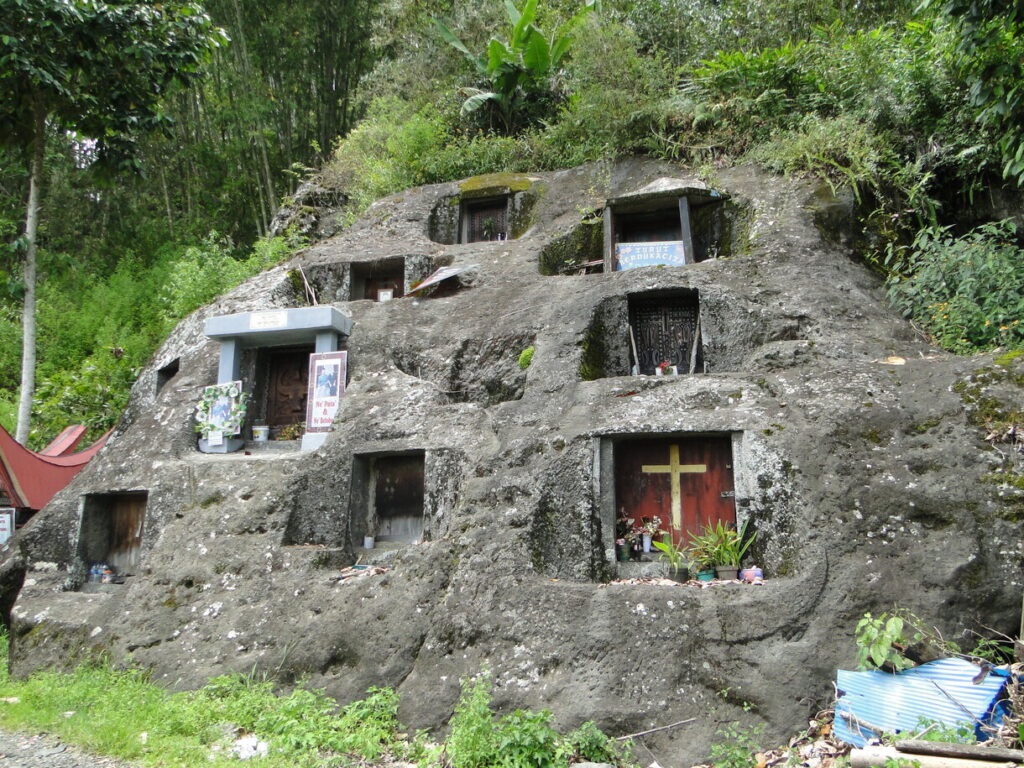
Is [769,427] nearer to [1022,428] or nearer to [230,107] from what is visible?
[1022,428]

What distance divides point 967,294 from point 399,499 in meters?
7.96

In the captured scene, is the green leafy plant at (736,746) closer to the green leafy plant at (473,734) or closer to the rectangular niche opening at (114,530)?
the green leafy plant at (473,734)

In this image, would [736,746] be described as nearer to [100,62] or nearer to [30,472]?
[100,62]

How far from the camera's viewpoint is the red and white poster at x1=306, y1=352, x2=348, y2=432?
11148 millimetres

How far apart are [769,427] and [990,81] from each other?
5.05 m

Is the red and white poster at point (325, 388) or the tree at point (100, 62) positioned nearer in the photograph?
the tree at point (100, 62)

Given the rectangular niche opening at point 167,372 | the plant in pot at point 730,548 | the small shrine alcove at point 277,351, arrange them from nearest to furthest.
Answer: the plant in pot at point 730,548, the small shrine alcove at point 277,351, the rectangular niche opening at point 167,372

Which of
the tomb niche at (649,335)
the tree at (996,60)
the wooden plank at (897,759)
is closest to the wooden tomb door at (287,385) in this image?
the tomb niche at (649,335)

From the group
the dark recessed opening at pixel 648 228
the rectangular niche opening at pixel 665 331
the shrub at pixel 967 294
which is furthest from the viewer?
the dark recessed opening at pixel 648 228

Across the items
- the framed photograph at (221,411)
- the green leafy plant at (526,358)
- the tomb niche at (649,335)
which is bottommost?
the framed photograph at (221,411)

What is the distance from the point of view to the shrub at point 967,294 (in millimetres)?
8734

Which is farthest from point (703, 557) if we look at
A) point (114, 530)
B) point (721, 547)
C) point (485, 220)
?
point (485, 220)

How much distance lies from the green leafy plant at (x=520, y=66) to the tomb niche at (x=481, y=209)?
3.00 metres

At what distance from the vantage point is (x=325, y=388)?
37.0 ft
